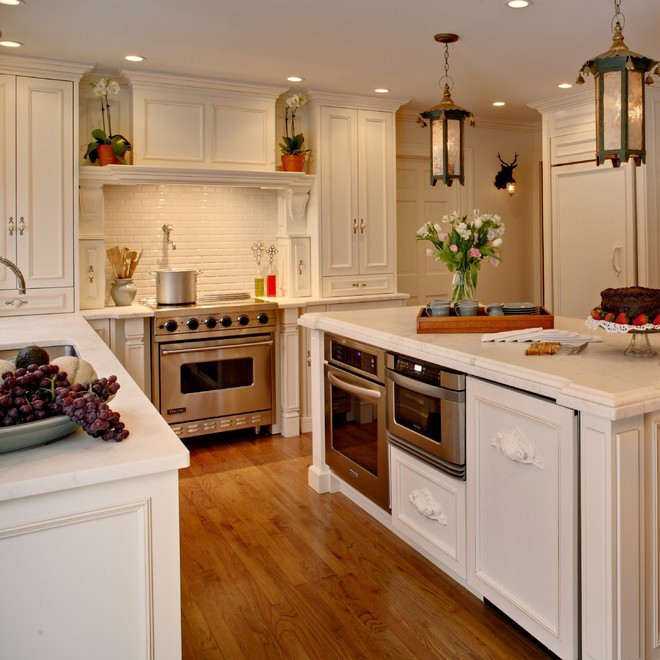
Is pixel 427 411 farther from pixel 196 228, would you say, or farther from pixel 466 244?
pixel 196 228

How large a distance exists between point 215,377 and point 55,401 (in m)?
3.22

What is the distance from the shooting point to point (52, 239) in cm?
423

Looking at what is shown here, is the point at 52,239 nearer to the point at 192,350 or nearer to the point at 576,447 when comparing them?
the point at 192,350

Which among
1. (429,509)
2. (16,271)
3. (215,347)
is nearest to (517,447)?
(429,509)

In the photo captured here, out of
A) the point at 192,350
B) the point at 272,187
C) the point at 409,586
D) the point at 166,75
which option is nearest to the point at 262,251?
the point at 272,187

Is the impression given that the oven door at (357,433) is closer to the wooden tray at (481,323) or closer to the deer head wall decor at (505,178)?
the wooden tray at (481,323)

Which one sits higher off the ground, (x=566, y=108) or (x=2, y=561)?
(x=566, y=108)

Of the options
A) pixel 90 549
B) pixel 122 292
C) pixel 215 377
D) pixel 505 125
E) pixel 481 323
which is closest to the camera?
pixel 90 549

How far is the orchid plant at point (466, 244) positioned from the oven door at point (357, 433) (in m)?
0.65

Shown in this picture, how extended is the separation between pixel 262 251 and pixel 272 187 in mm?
597

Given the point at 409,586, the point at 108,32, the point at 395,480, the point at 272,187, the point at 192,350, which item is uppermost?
the point at 108,32

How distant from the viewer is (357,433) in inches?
127

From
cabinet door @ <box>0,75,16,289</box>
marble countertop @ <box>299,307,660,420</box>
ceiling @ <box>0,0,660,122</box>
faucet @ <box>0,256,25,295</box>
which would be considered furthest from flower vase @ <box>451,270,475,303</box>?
cabinet door @ <box>0,75,16,289</box>

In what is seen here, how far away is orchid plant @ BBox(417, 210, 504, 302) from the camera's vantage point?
307 cm
